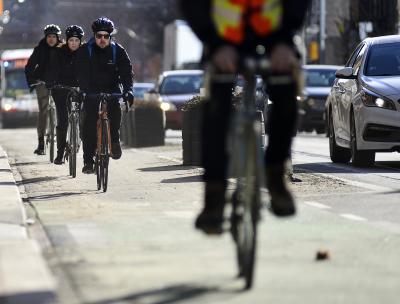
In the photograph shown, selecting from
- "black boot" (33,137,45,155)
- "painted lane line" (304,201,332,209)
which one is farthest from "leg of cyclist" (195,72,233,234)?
"black boot" (33,137,45,155)

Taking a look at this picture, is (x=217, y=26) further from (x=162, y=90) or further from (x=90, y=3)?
(x=90, y=3)

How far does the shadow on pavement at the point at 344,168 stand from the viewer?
55.4 feet

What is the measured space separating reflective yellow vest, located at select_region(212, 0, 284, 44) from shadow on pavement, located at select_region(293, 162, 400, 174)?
378 inches

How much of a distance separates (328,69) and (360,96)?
1833cm

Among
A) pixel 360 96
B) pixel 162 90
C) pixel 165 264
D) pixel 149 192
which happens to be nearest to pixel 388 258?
pixel 165 264

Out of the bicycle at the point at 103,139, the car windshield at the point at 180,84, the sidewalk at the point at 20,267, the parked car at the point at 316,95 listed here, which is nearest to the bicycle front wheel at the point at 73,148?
the bicycle at the point at 103,139

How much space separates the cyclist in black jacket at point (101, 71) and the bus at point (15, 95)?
31917 millimetres

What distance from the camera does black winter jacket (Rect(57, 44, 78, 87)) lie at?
18.2m

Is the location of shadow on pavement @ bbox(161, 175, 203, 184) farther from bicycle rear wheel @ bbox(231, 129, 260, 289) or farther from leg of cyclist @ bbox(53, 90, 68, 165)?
bicycle rear wheel @ bbox(231, 129, 260, 289)

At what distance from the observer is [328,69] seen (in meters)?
35.7

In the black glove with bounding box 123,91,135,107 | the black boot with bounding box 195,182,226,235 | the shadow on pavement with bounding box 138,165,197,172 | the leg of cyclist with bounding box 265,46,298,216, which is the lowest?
the shadow on pavement with bounding box 138,165,197,172

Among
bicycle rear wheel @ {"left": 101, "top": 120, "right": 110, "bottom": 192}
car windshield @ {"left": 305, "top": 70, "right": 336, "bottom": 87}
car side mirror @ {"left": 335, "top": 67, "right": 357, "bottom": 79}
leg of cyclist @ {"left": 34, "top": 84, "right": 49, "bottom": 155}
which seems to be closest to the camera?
bicycle rear wheel @ {"left": 101, "top": 120, "right": 110, "bottom": 192}

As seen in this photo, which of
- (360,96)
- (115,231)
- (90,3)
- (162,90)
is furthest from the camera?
(90,3)

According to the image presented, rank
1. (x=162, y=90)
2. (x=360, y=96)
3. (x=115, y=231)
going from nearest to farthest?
(x=115, y=231), (x=360, y=96), (x=162, y=90)
